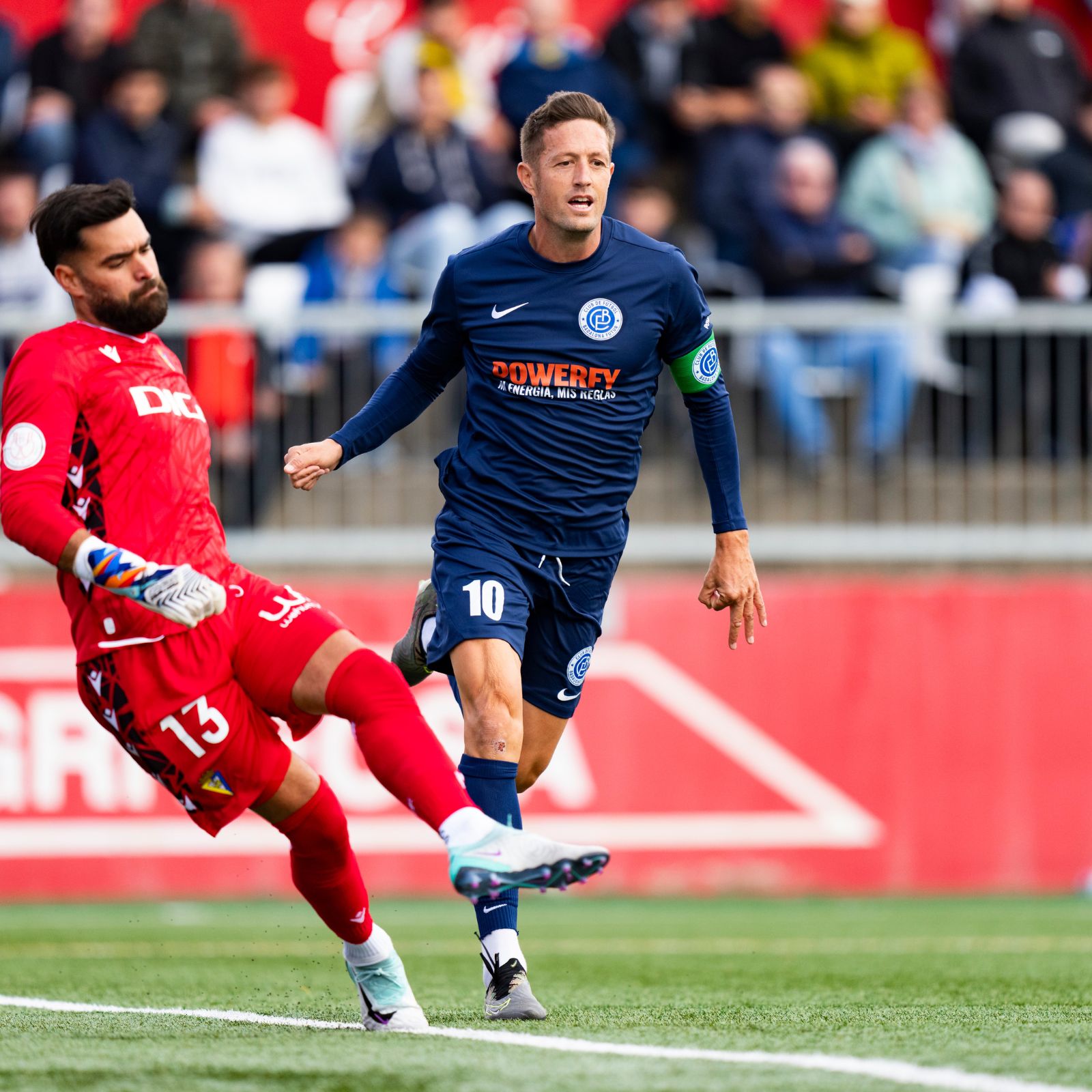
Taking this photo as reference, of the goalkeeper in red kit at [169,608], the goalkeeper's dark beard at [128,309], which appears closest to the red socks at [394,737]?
the goalkeeper in red kit at [169,608]

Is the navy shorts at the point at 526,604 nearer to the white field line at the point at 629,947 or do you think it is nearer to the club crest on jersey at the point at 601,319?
the club crest on jersey at the point at 601,319

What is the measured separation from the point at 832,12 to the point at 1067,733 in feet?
17.4

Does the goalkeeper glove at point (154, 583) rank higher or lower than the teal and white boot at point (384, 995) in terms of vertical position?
higher

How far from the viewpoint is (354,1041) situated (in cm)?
473

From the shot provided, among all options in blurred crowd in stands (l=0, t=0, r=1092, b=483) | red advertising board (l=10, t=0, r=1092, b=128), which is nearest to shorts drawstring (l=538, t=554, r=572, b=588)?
blurred crowd in stands (l=0, t=0, r=1092, b=483)

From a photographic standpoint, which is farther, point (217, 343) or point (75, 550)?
point (217, 343)

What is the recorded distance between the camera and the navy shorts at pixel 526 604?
17.9 feet

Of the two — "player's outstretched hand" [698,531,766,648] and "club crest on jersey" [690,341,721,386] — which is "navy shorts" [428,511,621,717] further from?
"club crest on jersey" [690,341,721,386]

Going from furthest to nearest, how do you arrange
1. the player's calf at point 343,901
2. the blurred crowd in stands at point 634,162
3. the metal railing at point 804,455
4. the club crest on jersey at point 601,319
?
the blurred crowd in stands at point 634,162 < the metal railing at point 804,455 < the club crest on jersey at point 601,319 < the player's calf at point 343,901

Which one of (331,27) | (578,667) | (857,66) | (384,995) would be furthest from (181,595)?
(331,27)

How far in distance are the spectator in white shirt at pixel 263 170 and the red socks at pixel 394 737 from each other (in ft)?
24.5

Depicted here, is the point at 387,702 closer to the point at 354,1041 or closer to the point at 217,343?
the point at 354,1041

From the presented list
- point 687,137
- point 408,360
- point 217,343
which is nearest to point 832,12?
point 687,137

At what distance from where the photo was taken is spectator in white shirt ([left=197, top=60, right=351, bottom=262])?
12055mm
